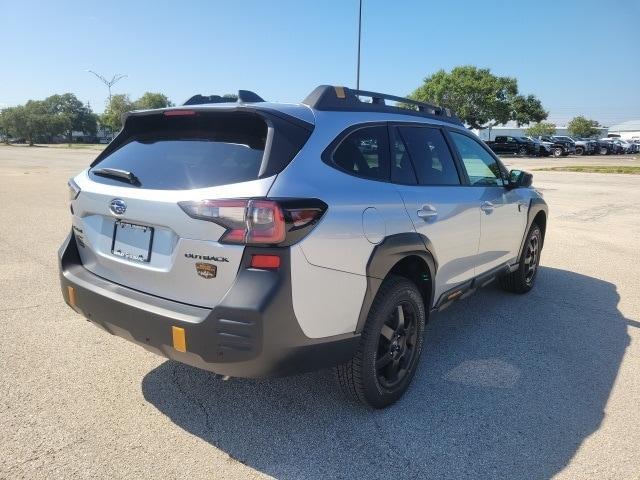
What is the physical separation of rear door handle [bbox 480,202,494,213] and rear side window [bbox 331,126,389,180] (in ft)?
3.99

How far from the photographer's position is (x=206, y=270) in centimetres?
237

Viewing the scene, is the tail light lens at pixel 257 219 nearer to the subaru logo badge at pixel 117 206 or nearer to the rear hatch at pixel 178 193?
the rear hatch at pixel 178 193

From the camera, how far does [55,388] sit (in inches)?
123

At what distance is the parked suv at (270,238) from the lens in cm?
230

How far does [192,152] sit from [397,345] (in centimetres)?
169

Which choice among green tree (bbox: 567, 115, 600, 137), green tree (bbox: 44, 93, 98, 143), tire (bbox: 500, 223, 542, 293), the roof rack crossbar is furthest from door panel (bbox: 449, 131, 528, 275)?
green tree (bbox: 44, 93, 98, 143)

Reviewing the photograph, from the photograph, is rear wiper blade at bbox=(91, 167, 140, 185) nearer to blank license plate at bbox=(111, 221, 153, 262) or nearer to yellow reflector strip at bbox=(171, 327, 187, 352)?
blank license plate at bbox=(111, 221, 153, 262)

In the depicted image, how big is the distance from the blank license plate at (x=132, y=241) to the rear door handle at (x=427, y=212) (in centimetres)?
163

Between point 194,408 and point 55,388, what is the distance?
0.94 m

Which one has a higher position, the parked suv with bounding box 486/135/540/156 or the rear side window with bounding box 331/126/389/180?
the rear side window with bounding box 331/126/389/180

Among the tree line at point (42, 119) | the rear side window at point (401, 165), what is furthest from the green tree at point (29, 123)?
the rear side window at point (401, 165)

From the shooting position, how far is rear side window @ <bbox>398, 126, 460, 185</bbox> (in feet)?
11.2

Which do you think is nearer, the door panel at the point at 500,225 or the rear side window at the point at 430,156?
the rear side window at the point at 430,156

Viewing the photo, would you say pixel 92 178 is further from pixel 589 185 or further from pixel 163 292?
pixel 589 185
